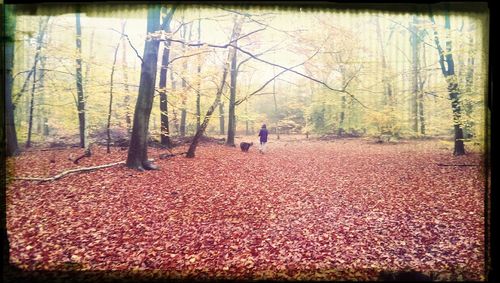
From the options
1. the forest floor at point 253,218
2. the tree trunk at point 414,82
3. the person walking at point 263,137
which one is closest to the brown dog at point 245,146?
the person walking at point 263,137

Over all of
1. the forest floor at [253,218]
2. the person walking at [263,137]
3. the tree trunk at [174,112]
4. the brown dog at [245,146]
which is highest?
the tree trunk at [174,112]

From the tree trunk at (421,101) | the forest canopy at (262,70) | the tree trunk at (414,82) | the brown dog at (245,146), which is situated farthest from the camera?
the brown dog at (245,146)

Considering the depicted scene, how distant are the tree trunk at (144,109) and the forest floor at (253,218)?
388 millimetres

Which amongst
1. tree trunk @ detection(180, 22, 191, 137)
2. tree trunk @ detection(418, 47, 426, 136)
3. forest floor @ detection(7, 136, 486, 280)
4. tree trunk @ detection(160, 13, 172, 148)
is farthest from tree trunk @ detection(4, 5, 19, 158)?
tree trunk @ detection(418, 47, 426, 136)

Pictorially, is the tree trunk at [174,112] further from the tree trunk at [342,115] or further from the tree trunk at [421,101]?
the tree trunk at [421,101]

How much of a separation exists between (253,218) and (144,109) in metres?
4.18

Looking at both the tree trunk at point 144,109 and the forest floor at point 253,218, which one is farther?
the tree trunk at point 144,109

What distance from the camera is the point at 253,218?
5.00 metres

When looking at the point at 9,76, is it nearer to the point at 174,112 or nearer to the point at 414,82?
the point at 174,112

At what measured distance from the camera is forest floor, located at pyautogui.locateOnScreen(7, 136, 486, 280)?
3.99 metres

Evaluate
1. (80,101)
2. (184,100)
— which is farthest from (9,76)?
(184,100)

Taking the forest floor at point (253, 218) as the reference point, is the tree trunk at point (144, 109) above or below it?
above

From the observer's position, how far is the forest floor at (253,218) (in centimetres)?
399

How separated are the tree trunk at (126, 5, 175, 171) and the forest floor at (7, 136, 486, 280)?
1.27 feet
